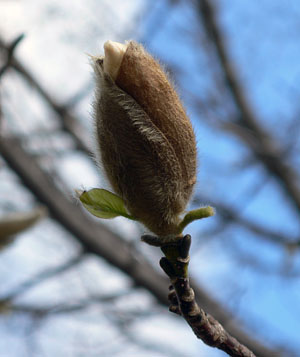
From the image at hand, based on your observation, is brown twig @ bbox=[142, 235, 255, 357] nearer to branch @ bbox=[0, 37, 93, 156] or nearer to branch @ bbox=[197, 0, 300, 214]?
branch @ bbox=[0, 37, 93, 156]

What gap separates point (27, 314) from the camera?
2914mm

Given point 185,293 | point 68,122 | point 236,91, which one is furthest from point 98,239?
point 236,91

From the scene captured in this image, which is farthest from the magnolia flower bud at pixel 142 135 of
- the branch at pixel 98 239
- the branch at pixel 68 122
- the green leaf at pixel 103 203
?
the branch at pixel 68 122

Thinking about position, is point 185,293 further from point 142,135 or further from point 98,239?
point 98,239

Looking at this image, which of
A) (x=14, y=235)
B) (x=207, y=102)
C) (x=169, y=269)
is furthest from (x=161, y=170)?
(x=207, y=102)

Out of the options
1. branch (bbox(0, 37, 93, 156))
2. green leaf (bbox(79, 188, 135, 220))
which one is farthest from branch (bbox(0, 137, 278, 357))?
green leaf (bbox(79, 188, 135, 220))

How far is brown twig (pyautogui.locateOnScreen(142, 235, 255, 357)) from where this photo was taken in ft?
2.70

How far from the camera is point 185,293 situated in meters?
0.83

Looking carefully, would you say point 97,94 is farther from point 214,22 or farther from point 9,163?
point 214,22

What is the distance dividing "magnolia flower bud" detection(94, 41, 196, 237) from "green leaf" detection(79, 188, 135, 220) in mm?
15

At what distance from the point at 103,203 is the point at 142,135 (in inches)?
5.4

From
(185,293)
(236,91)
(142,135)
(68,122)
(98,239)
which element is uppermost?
(236,91)

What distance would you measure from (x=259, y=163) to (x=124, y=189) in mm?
3212

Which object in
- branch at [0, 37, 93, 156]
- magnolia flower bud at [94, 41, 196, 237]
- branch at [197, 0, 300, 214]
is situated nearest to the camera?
magnolia flower bud at [94, 41, 196, 237]
